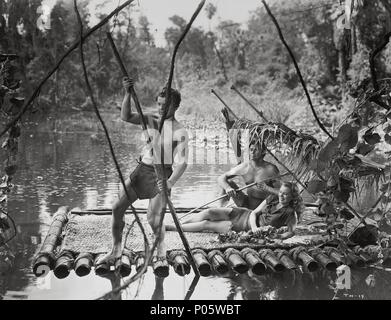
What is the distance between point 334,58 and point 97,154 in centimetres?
484

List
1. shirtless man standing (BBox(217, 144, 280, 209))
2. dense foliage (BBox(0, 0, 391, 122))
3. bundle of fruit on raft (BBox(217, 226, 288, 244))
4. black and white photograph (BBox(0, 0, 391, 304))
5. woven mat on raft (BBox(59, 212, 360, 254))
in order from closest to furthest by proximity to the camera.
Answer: black and white photograph (BBox(0, 0, 391, 304)) < woven mat on raft (BBox(59, 212, 360, 254)) < bundle of fruit on raft (BBox(217, 226, 288, 244)) < shirtless man standing (BBox(217, 144, 280, 209)) < dense foliage (BBox(0, 0, 391, 122))

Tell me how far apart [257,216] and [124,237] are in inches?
32.4

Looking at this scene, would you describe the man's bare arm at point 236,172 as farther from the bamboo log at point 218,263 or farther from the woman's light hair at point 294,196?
the bamboo log at point 218,263

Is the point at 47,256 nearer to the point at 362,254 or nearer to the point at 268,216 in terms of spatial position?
the point at 268,216

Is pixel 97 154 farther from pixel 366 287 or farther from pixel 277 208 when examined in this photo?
pixel 366 287

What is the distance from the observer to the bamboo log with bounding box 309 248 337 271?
304 cm

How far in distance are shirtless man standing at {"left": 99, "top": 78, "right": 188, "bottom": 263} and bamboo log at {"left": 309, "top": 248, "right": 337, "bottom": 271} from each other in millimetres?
783

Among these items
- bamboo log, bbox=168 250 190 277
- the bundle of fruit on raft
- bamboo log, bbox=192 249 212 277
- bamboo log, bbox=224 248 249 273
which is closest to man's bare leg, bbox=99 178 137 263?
bamboo log, bbox=168 250 190 277

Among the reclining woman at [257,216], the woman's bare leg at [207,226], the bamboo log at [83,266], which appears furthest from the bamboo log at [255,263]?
the bamboo log at [83,266]

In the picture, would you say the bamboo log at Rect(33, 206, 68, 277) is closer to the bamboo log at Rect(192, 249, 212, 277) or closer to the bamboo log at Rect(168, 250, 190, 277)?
the bamboo log at Rect(168, 250, 190, 277)

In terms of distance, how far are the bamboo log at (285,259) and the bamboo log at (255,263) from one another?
116mm

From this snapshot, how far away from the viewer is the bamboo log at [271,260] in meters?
3.04

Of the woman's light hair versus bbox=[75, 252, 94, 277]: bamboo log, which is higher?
the woman's light hair

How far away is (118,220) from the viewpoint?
2.97m
